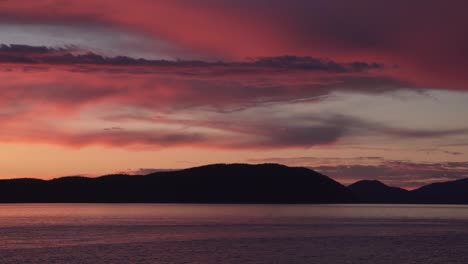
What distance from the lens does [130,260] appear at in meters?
86.1

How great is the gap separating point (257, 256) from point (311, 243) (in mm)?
27437

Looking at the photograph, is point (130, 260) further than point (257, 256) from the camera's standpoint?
No

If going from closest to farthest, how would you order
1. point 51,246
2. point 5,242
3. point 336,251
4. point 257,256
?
point 257,256, point 336,251, point 51,246, point 5,242

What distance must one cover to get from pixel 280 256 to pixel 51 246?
40029 mm

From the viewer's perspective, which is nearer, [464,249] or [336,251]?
[336,251]

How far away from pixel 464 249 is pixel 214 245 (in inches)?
1650

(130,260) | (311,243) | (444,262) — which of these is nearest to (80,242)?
(130,260)

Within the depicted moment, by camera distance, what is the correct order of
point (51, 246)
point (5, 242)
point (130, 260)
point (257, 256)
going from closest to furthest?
point (130, 260)
point (257, 256)
point (51, 246)
point (5, 242)

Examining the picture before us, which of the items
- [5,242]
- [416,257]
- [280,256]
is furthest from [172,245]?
[416,257]

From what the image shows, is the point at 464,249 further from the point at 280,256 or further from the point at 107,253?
the point at 107,253

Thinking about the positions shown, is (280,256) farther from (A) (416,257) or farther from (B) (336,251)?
(A) (416,257)

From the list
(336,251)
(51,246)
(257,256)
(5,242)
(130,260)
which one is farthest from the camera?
(5,242)

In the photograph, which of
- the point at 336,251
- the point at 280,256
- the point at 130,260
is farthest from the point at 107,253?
the point at 336,251

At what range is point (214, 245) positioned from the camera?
362 ft
